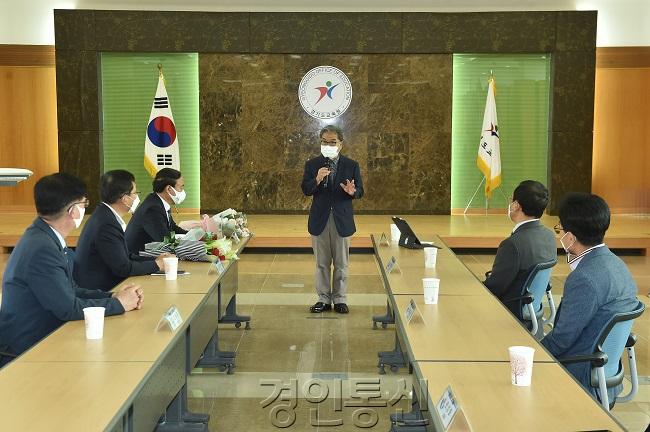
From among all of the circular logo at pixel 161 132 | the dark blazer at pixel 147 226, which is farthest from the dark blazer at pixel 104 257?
the circular logo at pixel 161 132

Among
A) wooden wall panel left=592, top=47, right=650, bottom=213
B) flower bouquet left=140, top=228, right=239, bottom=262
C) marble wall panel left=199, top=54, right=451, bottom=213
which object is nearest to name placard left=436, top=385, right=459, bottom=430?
flower bouquet left=140, top=228, right=239, bottom=262

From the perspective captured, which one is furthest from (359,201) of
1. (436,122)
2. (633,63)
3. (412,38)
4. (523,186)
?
(523,186)

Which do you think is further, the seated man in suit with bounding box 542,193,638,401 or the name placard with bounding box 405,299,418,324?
the name placard with bounding box 405,299,418,324

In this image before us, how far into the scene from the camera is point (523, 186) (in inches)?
187

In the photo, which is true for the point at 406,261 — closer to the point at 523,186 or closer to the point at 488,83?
the point at 523,186

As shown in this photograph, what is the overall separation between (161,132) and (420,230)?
4174mm

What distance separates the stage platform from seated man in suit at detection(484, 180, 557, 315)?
4.75 m

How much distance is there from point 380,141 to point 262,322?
6205 millimetres

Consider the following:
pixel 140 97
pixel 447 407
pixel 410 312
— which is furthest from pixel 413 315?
pixel 140 97

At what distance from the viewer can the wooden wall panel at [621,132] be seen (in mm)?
12703

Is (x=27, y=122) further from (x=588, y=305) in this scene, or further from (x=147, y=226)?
(x=588, y=305)

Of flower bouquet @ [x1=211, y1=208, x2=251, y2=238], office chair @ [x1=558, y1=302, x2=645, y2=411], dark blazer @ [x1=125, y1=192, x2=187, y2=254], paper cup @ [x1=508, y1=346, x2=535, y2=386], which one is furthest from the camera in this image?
flower bouquet @ [x1=211, y1=208, x2=251, y2=238]

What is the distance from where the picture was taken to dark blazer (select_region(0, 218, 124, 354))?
11.3ft

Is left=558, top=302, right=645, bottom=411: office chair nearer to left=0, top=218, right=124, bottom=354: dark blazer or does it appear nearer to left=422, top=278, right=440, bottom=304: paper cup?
left=422, top=278, right=440, bottom=304: paper cup
